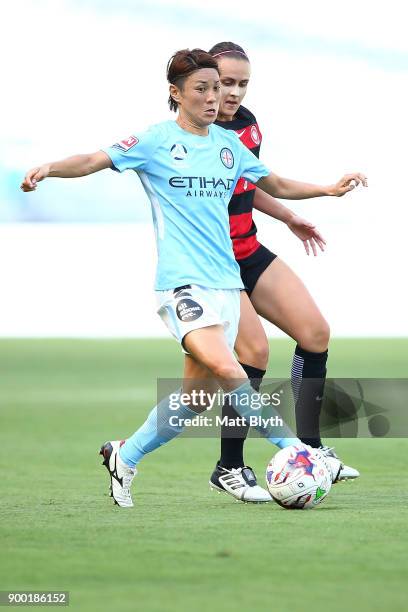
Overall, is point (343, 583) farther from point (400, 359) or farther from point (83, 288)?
point (83, 288)

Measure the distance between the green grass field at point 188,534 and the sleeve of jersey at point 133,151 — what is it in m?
1.54

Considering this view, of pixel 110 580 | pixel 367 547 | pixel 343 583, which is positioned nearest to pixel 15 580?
pixel 110 580

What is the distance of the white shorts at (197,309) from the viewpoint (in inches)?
229

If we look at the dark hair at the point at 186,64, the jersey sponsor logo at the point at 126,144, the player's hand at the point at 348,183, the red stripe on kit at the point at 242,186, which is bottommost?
the red stripe on kit at the point at 242,186

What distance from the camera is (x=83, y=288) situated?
23156 millimetres

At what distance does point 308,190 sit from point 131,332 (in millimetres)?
19379

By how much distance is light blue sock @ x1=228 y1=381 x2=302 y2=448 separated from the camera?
5863mm

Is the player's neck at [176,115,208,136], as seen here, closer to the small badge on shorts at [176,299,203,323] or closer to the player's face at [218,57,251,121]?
the player's face at [218,57,251,121]

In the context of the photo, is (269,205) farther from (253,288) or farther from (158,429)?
(158,429)

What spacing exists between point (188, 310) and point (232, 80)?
5.06 feet

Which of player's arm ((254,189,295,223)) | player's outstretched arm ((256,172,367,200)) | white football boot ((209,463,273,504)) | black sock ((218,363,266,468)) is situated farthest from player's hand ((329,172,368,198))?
white football boot ((209,463,273,504))

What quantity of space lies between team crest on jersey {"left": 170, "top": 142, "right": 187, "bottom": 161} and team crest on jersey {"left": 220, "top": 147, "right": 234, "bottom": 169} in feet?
0.69

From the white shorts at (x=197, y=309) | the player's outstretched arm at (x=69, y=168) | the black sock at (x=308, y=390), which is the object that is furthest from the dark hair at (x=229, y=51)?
the black sock at (x=308, y=390)

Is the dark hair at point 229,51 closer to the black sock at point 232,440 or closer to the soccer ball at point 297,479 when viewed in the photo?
the black sock at point 232,440
